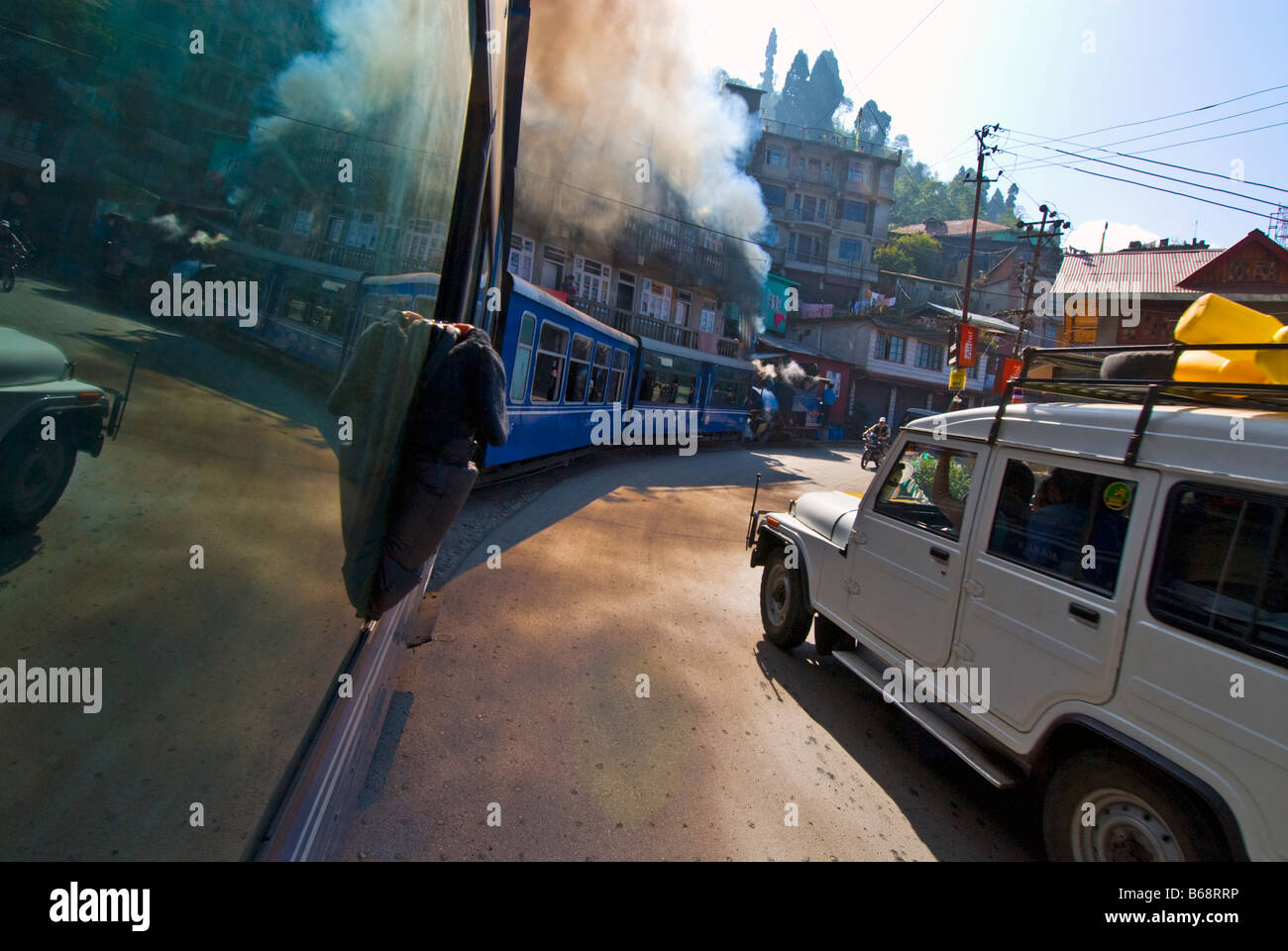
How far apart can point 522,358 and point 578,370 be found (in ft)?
8.55

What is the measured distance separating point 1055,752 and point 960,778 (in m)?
1.07

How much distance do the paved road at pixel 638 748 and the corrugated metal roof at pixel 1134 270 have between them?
16.4m

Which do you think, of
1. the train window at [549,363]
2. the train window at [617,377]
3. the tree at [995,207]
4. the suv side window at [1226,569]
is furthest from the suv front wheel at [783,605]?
the tree at [995,207]

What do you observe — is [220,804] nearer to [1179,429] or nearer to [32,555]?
[32,555]

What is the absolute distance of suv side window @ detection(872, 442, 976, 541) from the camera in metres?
3.74

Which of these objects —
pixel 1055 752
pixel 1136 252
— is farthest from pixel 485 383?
pixel 1136 252

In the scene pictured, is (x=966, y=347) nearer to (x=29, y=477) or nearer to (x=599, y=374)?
(x=599, y=374)

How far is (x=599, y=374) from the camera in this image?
13648 millimetres

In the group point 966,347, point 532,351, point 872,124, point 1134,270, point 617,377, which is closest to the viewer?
point 532,351

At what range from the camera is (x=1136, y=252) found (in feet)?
59.6

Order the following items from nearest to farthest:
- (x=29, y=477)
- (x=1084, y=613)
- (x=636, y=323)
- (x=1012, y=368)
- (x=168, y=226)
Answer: (x=29, y=477) → (x=168, y=226) → (x=1084, y=613) → (x=1012, y=368) → (x=636, y=323)

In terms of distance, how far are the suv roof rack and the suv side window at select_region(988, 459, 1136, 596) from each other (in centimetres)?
22

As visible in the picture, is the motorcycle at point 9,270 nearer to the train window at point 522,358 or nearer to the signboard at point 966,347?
the train window at point 522,358

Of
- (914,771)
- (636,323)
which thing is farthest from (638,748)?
(636,323)
